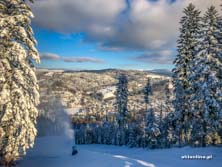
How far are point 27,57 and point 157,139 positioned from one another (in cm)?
4107

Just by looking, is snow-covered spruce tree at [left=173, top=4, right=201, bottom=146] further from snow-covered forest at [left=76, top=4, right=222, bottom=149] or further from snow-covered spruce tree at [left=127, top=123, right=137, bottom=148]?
snow-covered spruce tree at [left=127, top=123, right=137, bottom=148]

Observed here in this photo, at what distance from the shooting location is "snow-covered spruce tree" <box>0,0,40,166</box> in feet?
50.9

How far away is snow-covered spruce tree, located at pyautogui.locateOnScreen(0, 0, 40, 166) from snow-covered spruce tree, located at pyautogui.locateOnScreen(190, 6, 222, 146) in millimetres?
16371

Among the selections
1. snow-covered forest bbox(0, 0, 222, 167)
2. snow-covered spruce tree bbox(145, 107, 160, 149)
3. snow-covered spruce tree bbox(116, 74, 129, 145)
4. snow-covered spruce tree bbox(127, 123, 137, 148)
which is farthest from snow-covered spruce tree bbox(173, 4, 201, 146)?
snow-covered spruce tree bbox(127, 123, 137, 148)

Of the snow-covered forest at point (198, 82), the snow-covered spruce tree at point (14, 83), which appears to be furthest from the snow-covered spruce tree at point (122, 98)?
the snow-covered spruce tree at point (14, 83)

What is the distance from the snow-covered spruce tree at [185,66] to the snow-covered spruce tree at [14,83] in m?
18.6

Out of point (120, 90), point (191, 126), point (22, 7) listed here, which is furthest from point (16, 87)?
point (120, 90)

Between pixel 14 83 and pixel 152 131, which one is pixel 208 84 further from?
pixel 152 131

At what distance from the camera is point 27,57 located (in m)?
17.0

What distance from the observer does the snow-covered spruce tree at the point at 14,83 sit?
1551cm

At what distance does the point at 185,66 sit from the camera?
30828mm

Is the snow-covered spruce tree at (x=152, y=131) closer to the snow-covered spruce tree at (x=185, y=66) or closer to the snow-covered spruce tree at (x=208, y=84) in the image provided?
the snow-covered spruce tree at (x=185, y=66)

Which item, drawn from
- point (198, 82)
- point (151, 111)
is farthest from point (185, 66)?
point (151, 111)

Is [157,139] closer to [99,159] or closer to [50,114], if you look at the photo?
[99,159]
